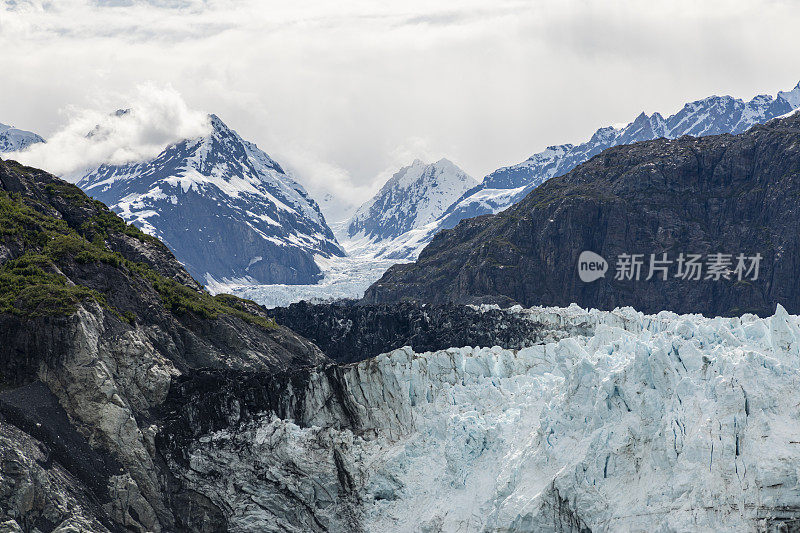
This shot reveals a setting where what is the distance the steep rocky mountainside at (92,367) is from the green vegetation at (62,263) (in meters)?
0.22

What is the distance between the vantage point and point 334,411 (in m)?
106

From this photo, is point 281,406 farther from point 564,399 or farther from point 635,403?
point 635,403

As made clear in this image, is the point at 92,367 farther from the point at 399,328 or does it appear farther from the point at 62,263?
the point at 399,328

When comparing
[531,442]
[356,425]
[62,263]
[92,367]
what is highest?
[62,263]

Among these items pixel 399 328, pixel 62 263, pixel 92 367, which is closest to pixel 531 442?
pixel 92 367

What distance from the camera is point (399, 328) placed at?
171 metres

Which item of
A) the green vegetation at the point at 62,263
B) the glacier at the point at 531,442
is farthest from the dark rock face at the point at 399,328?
the glacier at the point at 531,442

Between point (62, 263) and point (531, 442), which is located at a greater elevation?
point (62, 263)

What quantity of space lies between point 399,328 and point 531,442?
79326 mm

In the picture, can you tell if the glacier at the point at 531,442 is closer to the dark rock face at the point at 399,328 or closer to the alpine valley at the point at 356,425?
the alpine valley at the point at 356,425

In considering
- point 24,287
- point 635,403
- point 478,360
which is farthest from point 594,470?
point 24,287

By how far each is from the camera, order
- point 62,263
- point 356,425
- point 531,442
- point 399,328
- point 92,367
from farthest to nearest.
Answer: point 399,328 → point 62,263 → point 356,425 → point 92,367 → point 531,442

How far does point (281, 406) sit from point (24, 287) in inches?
1265

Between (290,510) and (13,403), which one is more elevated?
(13,403)
